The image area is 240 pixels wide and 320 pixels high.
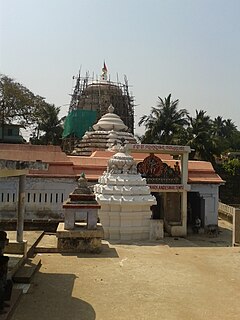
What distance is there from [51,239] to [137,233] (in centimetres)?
341

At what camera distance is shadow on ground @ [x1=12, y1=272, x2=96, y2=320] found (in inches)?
208

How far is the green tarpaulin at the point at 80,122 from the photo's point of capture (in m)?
35.2

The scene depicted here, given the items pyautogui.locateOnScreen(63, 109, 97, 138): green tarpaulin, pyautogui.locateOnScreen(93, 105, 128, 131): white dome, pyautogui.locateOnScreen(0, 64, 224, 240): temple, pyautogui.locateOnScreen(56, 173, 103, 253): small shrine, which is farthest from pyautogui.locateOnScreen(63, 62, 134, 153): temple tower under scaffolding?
pyautogui.locateOnScreen(56, 173, 103, 253): small shrine

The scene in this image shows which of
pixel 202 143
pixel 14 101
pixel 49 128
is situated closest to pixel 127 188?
pixel 202 143

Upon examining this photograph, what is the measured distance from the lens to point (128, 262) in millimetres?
8695

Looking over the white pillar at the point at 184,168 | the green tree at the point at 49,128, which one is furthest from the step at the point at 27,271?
the green tree at the point at 49,128

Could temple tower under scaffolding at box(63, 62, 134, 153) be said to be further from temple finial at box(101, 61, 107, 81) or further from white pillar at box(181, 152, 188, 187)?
white pillar at box(181, 152, 188, 187)

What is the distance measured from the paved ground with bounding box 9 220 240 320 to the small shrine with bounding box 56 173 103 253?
412 millimetres

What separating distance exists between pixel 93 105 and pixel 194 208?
2285 cm

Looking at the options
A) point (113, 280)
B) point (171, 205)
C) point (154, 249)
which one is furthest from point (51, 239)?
point (171, 205)

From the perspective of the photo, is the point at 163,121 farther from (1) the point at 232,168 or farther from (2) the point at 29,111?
(2) the point at 29,111

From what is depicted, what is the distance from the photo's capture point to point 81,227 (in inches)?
416

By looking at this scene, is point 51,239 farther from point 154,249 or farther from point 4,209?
point 4,209

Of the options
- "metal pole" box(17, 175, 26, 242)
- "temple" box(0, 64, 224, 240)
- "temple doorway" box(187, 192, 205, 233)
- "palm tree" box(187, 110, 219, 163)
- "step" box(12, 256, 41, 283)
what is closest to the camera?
"step" box(12, 256, 41, 283)
